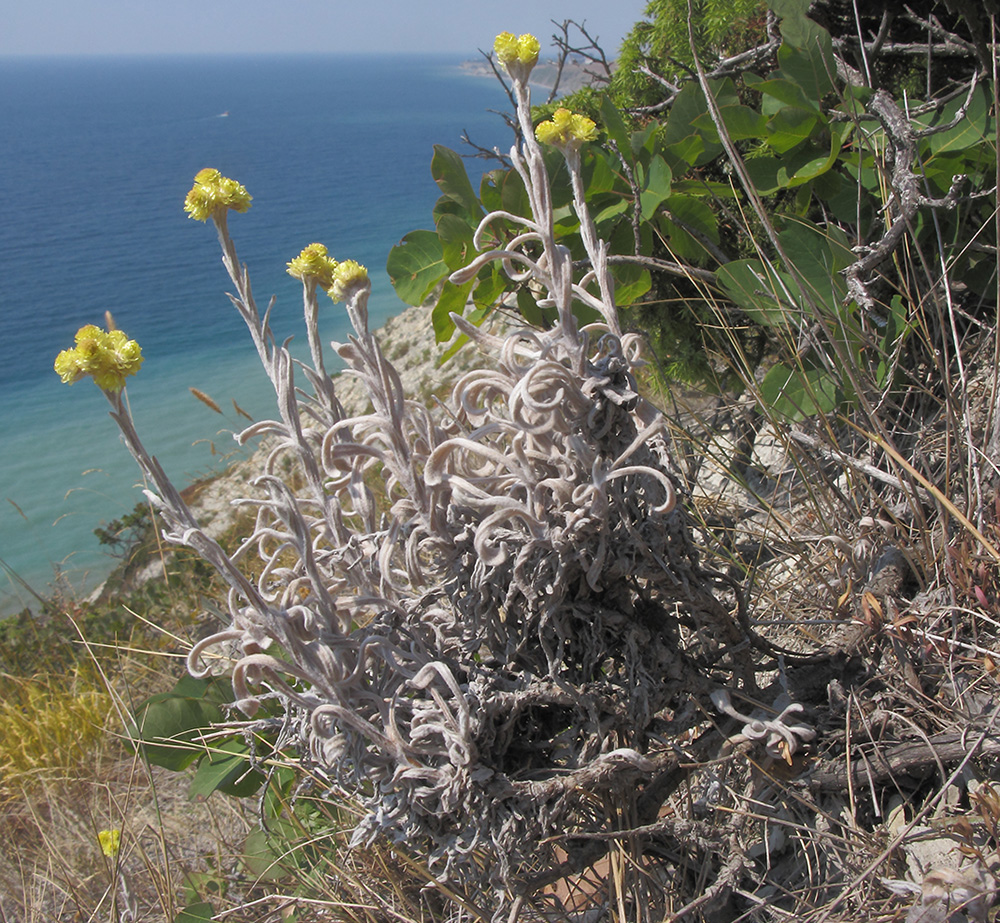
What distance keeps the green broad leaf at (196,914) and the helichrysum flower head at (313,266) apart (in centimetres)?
109

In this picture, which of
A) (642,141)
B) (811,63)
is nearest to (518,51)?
(642,141)

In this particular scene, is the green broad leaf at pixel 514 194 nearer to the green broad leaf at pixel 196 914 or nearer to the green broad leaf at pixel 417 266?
the green broad leaf at pixel 417 266

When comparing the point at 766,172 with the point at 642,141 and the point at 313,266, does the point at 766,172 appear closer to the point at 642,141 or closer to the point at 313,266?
the point at 642,141

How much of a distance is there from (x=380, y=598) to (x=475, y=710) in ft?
0.56

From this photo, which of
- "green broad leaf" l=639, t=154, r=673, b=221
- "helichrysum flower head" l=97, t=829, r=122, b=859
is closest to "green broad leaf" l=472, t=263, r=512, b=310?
"green broad leaf" l=639, t=154, r=673, b=221

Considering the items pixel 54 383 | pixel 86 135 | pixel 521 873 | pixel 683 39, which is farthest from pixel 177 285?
pixel 86 135

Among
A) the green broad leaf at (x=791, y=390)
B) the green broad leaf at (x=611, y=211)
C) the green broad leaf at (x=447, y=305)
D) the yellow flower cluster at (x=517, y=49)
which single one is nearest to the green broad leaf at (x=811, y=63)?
the green broad leaf at (x=611, y=211)

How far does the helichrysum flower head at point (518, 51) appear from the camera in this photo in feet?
2.44

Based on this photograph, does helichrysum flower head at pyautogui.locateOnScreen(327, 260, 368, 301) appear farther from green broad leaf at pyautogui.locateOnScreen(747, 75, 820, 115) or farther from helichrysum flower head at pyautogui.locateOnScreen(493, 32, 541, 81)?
green broad leaf at pyautogui.locateOnScreen(747, 75, 820, 115)

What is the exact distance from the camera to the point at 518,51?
0.75 m

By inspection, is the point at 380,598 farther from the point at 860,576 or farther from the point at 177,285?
the point at 177,285

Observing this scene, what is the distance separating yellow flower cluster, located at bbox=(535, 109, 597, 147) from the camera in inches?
30.5

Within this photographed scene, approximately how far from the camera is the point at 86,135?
4912 centimetres

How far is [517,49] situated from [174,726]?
117cm
